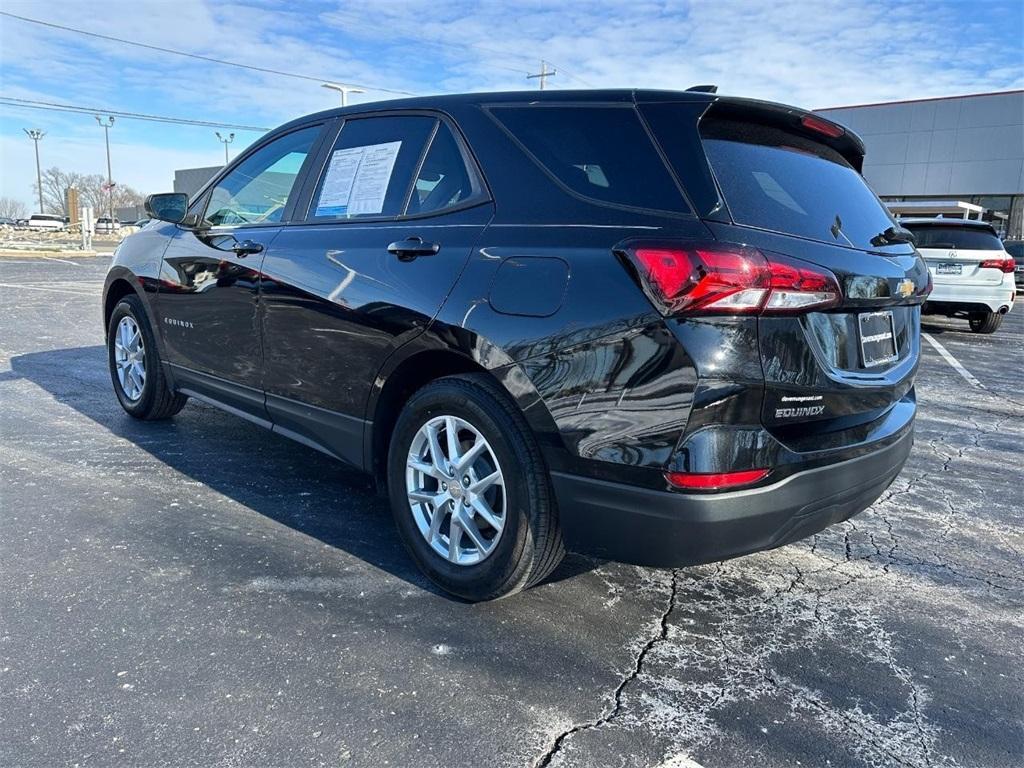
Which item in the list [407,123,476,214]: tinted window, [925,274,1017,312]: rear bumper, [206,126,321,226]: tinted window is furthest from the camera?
[925,274,1017,312]: rear bumper

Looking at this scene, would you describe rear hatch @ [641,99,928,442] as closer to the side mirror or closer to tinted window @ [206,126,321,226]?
tinted window @ [206,126,321,226]

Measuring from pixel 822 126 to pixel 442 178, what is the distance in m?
1.49

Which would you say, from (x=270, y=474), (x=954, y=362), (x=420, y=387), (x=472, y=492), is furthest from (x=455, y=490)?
(x=954, y=362)

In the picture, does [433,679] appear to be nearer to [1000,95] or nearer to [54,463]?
[54,463]

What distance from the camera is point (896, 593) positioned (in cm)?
303

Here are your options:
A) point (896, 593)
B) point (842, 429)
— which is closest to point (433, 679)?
point (842, 429)

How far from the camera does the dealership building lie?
30.4 meters

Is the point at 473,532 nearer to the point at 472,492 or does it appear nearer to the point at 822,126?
the point at 472,492

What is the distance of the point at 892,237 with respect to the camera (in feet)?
9.78

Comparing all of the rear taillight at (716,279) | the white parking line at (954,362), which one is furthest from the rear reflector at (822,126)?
the white parking line at (954,362)

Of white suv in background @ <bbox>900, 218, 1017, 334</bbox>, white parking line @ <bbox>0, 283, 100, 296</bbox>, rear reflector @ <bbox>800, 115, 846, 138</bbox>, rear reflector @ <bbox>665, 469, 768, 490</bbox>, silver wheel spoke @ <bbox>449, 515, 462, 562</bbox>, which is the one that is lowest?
silver wheel spoke @ <bbox>449, 515, 462, 562</bbox>

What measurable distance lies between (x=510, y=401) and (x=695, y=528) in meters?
0.75

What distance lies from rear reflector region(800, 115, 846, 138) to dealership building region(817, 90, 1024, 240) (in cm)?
3185

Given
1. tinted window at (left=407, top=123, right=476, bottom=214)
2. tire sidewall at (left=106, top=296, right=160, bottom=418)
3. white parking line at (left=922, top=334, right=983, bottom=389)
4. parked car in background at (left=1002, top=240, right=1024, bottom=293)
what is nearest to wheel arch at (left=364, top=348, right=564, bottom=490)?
tinted window at (left=407, top=123, right=476, bottom=214)
